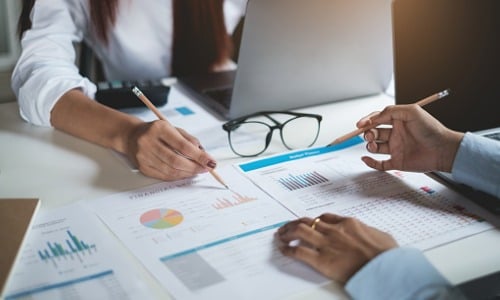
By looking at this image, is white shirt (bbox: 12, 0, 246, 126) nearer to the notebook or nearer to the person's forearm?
the person's forearm

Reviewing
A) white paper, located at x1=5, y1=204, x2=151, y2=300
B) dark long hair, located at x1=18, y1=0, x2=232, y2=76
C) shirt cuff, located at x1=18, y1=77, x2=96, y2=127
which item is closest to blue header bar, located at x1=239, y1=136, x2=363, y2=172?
white paper, located at x1=5, y1=204, x2=151, y2=300

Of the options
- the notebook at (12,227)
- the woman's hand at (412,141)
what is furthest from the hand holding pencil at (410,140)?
the notebook at (12,227)

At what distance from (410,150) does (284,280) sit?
0.45 meters

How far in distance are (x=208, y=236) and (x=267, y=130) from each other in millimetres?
457

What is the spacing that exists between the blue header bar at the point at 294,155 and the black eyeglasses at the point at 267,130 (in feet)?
0.13

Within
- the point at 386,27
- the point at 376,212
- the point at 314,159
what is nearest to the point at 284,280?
the point at 376,212

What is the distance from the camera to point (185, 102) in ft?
4.83

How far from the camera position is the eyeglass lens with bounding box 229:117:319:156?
1249 millimetres

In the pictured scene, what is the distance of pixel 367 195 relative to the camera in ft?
3.49

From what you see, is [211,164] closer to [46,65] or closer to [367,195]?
[367,195]

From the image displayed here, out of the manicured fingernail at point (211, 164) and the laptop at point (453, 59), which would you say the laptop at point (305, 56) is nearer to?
the laptop at point (453, 59)

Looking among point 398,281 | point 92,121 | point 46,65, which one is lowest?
point 398,281

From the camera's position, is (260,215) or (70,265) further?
(260,215)

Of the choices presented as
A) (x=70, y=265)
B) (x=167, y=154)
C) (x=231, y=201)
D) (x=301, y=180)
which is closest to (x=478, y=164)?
(x=301, y=180)
